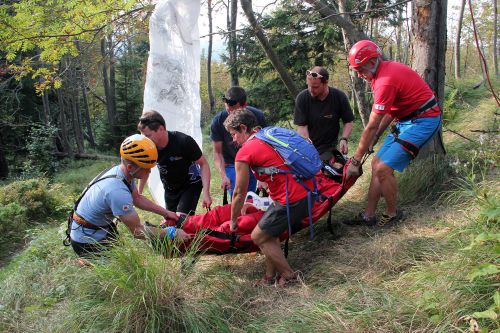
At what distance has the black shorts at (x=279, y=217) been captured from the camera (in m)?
3.61

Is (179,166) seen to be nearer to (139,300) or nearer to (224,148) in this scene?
(224,148)

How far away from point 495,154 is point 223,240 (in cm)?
268

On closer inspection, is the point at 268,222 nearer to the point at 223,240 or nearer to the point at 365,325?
the point at 223,240

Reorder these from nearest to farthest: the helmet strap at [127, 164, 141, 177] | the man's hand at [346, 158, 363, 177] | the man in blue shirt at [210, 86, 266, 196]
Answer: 1. the helmet strap at [127, 164, 141, 177]
2. the man's hand at [346, 158, 363, 177]
3. the man in blue shirt at [210, 86, 266, 196]

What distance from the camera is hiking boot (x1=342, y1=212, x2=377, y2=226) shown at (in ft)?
14.5

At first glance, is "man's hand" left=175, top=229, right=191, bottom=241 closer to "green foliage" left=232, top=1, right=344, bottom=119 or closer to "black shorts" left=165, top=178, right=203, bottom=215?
"black shorts" left=165, top=178, right=203, bottom=215

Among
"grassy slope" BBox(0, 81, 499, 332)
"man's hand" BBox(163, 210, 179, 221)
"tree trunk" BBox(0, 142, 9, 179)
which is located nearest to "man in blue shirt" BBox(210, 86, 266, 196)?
"man's hand" BBox(163, 210, 179, 221)

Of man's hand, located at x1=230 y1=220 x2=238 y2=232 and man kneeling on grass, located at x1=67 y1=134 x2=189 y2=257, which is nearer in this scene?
man kneeling on grass, located at x1=67 y1=134 x2=189 y2=257

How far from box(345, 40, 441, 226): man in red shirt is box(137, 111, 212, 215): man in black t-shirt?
1.64m

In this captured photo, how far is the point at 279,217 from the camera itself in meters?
3.61

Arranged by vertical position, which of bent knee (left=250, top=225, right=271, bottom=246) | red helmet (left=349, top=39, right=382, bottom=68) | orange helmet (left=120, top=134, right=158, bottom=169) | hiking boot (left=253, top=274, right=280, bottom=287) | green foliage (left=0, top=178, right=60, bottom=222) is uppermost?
red helmet (left=349, top=39, right=382, bottom=68)

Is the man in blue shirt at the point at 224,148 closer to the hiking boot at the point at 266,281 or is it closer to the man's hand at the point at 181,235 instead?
the man's hand at the point at 181,235

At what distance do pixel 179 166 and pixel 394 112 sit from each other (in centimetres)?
235

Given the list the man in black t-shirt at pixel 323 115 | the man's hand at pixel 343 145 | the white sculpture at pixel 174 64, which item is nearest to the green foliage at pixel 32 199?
the white sculpture at pixel 174 64
